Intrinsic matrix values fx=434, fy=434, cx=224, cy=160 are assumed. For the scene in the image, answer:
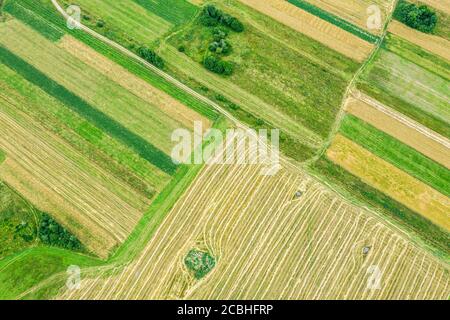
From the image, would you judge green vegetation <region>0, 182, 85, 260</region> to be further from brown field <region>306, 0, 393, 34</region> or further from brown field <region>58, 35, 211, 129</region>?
brown field <region>306, 0, 393, 34</region>

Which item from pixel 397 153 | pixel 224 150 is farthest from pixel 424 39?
pixel 224 150

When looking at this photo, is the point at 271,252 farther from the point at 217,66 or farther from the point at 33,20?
the point at 33,20

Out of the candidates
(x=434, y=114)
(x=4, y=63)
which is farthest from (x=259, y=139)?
(x=4, y=63)

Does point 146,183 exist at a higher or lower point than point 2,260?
higher

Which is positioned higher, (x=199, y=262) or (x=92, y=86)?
(x=92, y=86)

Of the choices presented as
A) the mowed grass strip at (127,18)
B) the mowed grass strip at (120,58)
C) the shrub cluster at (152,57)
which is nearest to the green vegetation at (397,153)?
the mowed grass strip at (120,58)

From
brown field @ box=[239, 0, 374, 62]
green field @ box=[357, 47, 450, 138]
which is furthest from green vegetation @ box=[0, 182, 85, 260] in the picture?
green field @ box=[357, 47, 450, 138]

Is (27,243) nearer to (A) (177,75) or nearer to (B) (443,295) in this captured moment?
(A) (177,75)
